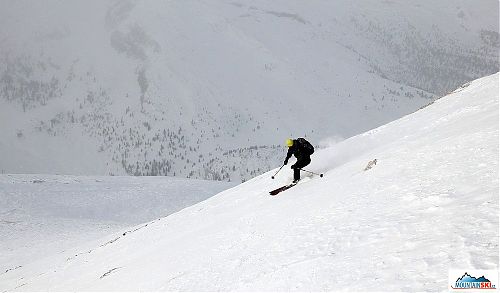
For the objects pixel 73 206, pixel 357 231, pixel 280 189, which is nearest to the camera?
pixel 357 231

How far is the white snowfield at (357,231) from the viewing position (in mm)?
7043

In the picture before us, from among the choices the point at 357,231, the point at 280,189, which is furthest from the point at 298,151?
the point at 357,231

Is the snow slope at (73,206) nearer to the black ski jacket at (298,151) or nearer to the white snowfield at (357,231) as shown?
the white snowfield at (357,231)

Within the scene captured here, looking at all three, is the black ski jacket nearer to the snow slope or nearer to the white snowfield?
the white snowfield

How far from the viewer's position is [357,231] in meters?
8.94

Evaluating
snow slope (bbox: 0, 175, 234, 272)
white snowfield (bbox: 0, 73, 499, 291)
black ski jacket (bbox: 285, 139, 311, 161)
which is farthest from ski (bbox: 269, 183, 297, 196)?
snow slope (bbox: 0, 175, 234, 272)

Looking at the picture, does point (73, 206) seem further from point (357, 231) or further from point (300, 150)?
point (357, 231)

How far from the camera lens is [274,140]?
514ft

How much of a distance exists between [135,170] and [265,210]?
149009 millimetres

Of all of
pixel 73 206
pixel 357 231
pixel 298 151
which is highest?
pixel 298 151

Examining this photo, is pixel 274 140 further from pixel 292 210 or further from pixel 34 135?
pixel 292 210

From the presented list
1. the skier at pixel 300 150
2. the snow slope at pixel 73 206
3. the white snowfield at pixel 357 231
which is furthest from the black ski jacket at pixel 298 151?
the snow slope at pixel 73 206

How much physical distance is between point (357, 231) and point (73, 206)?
38.2m

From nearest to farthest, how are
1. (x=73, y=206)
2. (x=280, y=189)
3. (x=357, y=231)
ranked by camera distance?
(x=357, y=231) < (x=280, y=189) < (x=73, y=206)
